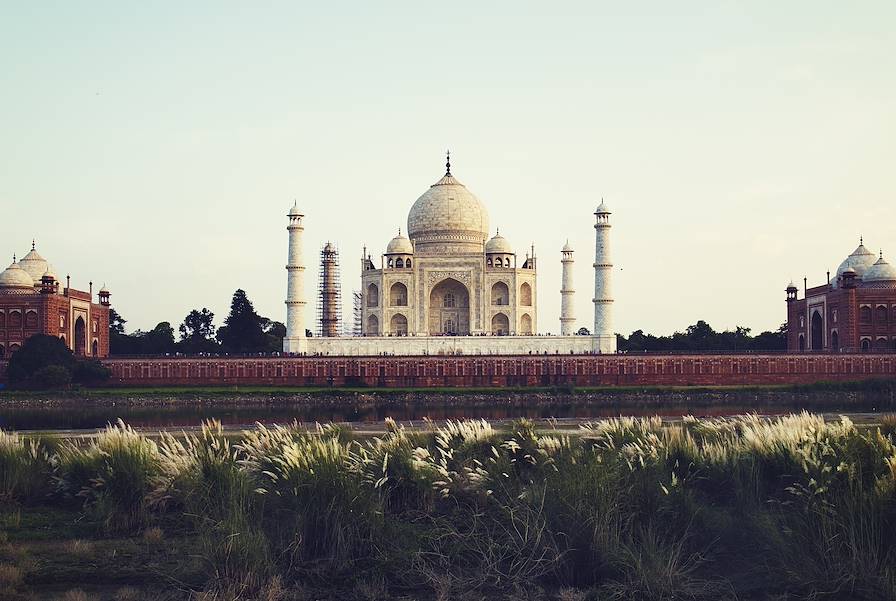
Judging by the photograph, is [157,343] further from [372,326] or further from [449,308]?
[449,308]

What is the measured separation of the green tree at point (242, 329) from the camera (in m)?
55.8

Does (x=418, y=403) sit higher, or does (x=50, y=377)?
(x=50, y=377)

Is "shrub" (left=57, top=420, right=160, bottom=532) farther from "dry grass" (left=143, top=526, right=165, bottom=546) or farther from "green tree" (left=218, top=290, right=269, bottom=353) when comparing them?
"green tree" (left=218, top=290, right=269, bottom=353)

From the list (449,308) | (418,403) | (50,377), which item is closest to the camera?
(418,403)

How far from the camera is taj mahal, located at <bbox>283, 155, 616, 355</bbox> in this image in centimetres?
5003

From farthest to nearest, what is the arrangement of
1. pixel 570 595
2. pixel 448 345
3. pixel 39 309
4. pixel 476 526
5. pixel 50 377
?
pixel 448 345, pixel 39 309, pixel 50 377, pixel 476 526, pixel 570 595

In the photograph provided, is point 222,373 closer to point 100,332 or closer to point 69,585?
point 100,332

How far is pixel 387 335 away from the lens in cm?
5372

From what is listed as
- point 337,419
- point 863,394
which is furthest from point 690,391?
point 337,419

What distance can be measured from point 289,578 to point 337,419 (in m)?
21.2

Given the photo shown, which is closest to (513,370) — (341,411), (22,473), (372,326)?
(372,326)

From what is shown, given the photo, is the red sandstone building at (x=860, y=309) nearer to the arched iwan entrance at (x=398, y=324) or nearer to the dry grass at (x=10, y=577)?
the arched iwan entrance at (x=398, y=324)

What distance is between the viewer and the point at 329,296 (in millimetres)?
60312

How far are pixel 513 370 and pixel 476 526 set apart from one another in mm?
37114
